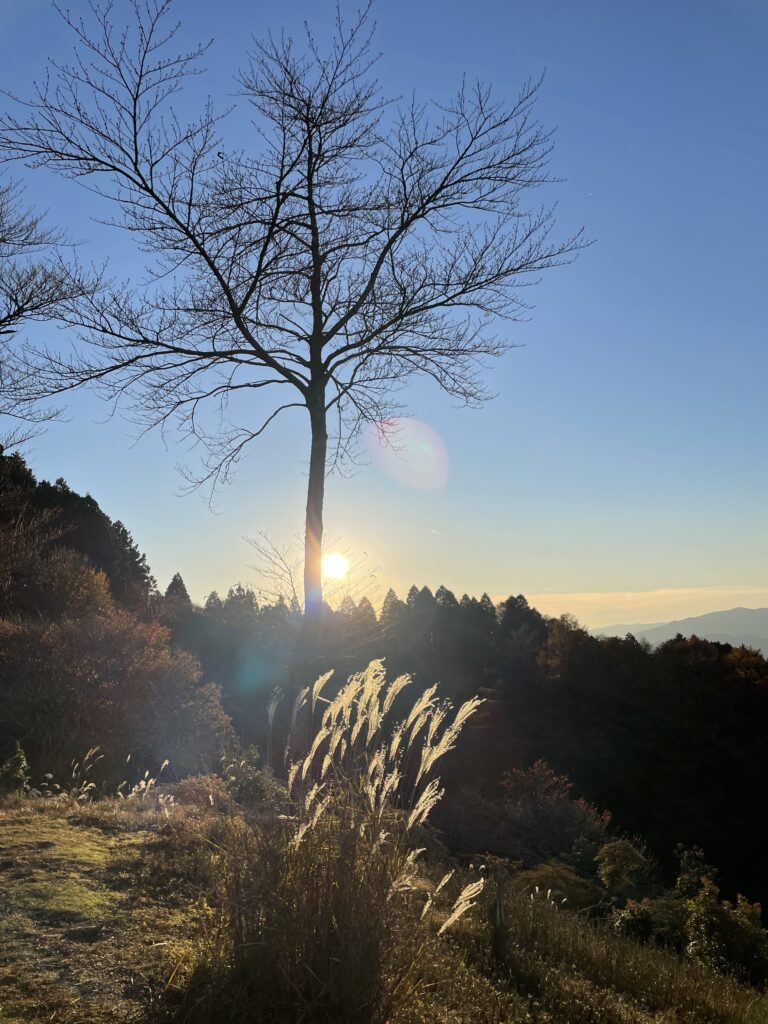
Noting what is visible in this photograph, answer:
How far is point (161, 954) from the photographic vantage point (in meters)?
3.18

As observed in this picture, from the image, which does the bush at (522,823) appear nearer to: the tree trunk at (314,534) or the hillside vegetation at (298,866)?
the hillside vegetation at (298,866)

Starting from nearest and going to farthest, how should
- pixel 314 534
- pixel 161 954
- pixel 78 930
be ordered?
1. pixel 161 954
2. pixel 78 930
3. pixel 314 534

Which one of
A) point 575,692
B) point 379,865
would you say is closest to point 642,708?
point 575,692

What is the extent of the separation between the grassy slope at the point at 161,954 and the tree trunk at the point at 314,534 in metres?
2.70

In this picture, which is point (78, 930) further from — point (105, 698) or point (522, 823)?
point (522, 823)

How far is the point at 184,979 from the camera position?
2799 mm

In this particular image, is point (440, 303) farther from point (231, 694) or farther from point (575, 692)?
point (575, 692)

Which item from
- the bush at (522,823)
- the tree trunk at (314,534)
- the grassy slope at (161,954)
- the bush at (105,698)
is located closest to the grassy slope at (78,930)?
the grassy slope at (161,954)

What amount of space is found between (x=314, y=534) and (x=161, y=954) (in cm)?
507

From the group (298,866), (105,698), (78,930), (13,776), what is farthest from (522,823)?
(298,866)

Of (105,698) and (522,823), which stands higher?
(105,698)

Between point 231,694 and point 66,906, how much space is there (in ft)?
84.4

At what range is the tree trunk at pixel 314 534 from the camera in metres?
7.95

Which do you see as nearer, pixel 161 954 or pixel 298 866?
pixel 298 866
